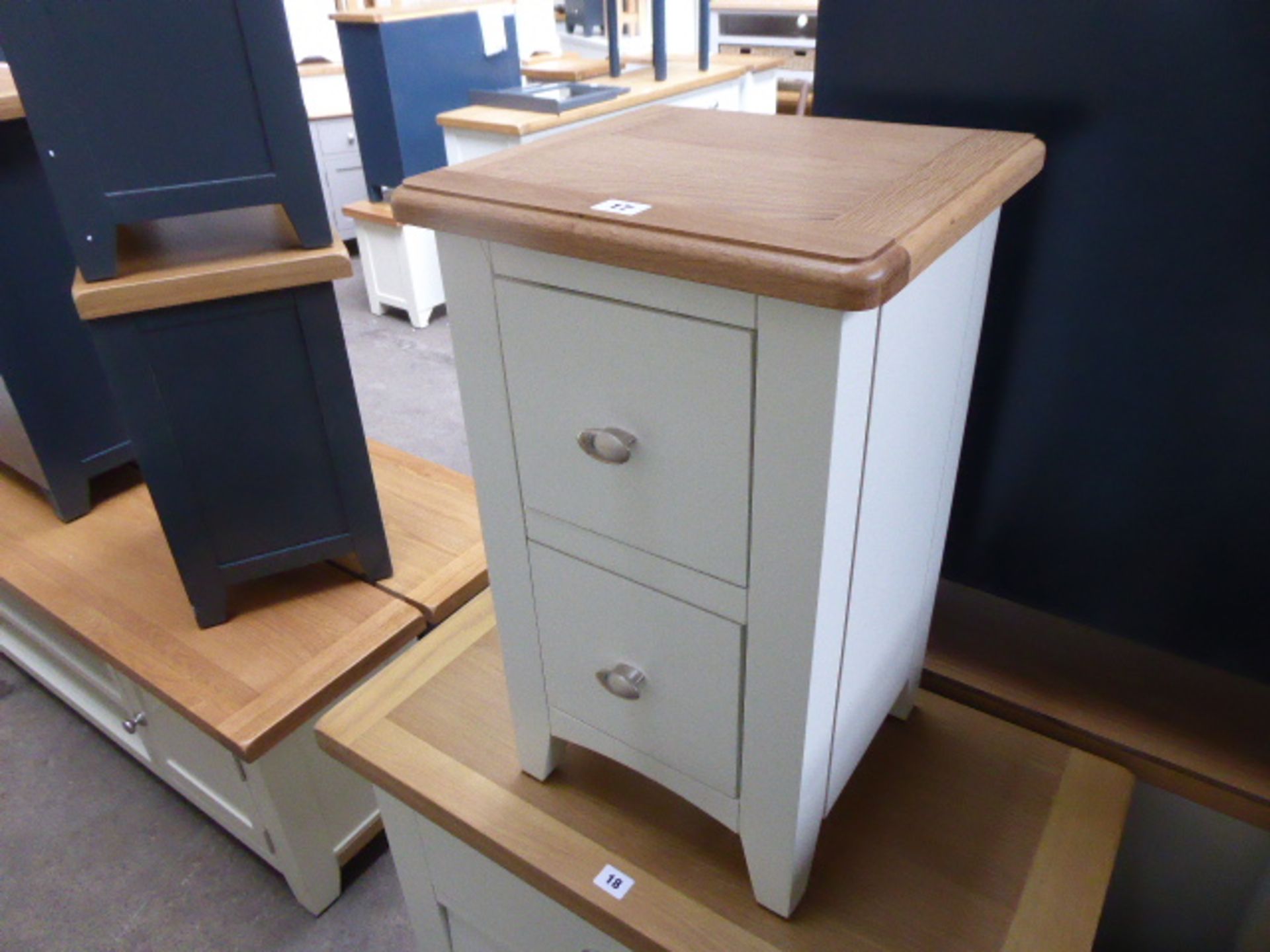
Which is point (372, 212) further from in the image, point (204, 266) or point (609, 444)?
point (609, 444)

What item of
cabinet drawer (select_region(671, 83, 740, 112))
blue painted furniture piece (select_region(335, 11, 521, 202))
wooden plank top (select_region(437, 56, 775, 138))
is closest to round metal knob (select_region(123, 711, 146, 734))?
wooden plank top (select_region(437, 56, 775, 138))

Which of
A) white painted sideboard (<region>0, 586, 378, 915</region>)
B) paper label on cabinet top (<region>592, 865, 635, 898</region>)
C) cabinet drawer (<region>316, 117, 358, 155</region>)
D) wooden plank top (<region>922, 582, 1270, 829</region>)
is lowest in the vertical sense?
white painted sideboard (<region>0, 586, 378, 915</region>)

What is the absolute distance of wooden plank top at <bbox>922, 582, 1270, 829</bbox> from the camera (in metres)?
0.80

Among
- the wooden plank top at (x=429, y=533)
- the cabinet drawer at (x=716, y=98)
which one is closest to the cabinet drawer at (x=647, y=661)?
the wooden plank top at (x=429, y=533)

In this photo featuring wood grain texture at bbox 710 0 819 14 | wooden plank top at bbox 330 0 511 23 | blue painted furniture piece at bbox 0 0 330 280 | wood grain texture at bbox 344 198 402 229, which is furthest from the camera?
wood grain texture at bbox 710 0 819 14

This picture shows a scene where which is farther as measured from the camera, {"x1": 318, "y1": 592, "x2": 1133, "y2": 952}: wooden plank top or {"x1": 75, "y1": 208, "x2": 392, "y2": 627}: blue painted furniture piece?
{"x1": 75, "y1": 208, "x2": 392, "y2": 627}: blue painted furniture piece

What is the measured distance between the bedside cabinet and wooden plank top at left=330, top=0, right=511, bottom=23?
2.43 meters

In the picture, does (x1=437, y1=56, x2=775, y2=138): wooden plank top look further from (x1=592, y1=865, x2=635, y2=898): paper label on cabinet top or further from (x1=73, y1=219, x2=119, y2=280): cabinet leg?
(x1=592, y1=865, x2=635, y2=898): paper label on cabinet top

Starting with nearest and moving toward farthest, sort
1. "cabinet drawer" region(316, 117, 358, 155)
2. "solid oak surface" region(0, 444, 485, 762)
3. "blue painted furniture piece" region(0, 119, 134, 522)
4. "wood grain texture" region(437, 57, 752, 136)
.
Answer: "solid oak surface" region(0, 444, 485, 762)
"blue painted furniture piece" region(0, 119, 134, 522)
"wood grain texture" region(437, 57, 752, 136)
"cabinet drawer" region(316, 117, 358, 155)

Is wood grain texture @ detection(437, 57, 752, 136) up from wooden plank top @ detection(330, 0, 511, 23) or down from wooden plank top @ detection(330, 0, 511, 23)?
down

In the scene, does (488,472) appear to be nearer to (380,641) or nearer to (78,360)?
(380,641)

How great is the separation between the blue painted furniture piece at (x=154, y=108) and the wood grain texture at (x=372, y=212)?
6.47ft

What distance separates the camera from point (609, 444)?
0.58 m

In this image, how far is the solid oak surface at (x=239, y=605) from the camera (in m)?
1.13
